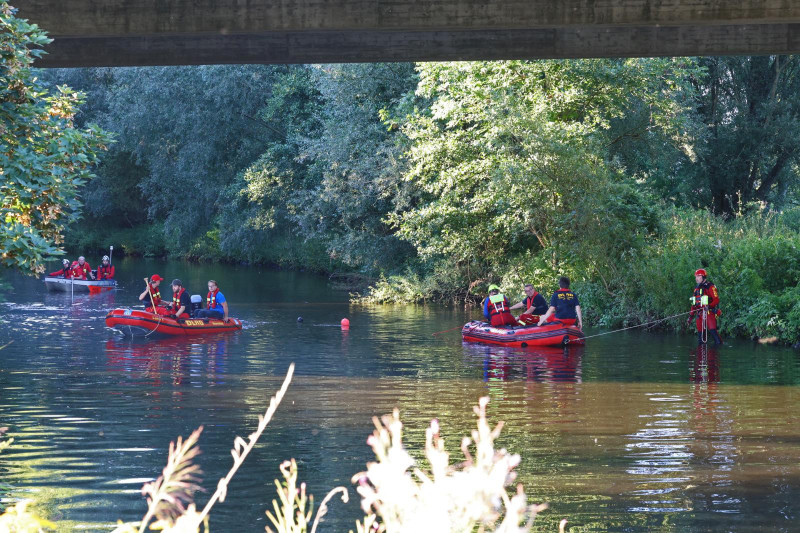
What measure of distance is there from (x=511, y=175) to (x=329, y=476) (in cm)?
1738

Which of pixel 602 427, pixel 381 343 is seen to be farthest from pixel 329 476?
→ pixel 381 343

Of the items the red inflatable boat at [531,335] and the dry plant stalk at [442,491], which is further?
the red inflatable boat at [531,335]

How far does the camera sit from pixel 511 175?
26516mm

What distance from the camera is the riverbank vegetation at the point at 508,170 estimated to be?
25.5 meters

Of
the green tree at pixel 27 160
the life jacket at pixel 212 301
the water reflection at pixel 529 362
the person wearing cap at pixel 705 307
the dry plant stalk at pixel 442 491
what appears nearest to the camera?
the dry plant stalk at pixel 442 491

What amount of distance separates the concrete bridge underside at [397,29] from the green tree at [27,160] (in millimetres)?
3051

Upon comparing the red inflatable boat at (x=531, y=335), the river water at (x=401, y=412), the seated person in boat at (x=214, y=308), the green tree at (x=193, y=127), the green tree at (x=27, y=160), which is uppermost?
the green tree at (x=193, y=127)

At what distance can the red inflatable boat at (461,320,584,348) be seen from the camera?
2098 cm

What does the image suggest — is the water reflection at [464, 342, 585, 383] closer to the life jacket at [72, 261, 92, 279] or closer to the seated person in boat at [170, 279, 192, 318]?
the seated person in boat at [170, 279, 192, 318]

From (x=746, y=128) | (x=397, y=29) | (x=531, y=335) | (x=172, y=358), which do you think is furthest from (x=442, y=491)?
(x=746, y=128)

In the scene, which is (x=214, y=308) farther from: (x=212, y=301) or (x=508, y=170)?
(x=508, y=170)

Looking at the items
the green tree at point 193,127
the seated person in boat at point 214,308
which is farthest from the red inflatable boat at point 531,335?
the green tree at point 193,127

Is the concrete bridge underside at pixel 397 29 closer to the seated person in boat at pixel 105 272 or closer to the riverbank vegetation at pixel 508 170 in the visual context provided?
the riverbank vegetation at pixel 508 170

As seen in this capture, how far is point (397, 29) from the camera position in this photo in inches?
528
